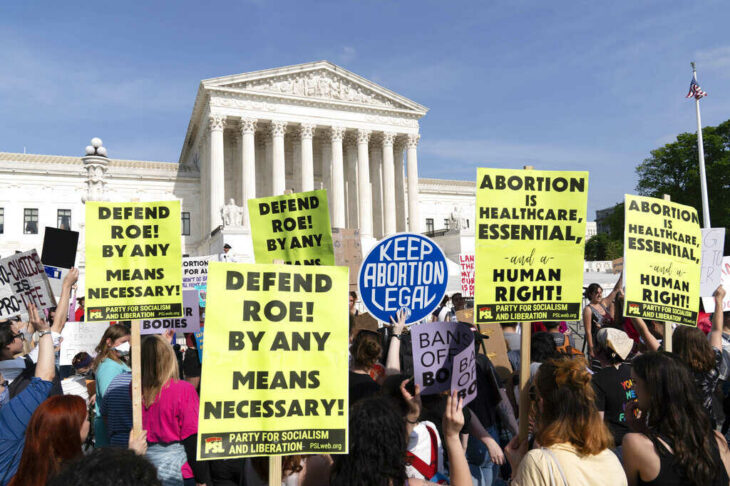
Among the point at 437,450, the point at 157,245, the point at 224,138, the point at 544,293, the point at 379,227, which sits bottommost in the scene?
the point at 437,450

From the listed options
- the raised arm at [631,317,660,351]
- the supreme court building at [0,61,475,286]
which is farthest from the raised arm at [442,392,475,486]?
the supreme court building at [0,61,475,286]

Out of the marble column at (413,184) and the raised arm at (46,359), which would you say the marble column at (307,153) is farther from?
the raised arm at (46,359)

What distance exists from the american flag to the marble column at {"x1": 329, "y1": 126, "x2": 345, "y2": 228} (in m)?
25.6

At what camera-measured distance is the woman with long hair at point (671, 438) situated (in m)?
2.91

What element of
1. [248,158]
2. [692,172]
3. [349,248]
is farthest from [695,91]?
[248,158]

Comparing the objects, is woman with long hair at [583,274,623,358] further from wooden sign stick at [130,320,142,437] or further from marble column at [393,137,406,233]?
marble column at [393,137,406,233]

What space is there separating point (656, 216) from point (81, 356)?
298 inches

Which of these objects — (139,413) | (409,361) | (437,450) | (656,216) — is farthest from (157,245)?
(656,216)

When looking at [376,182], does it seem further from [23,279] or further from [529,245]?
[529,245]

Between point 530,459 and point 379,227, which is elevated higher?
point 379,227

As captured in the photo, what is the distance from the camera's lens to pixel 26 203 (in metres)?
47.7

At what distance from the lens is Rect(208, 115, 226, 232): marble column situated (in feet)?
145

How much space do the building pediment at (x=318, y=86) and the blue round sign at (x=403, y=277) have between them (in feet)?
138

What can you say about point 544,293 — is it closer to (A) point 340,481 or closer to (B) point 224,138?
(A) point 340,481
